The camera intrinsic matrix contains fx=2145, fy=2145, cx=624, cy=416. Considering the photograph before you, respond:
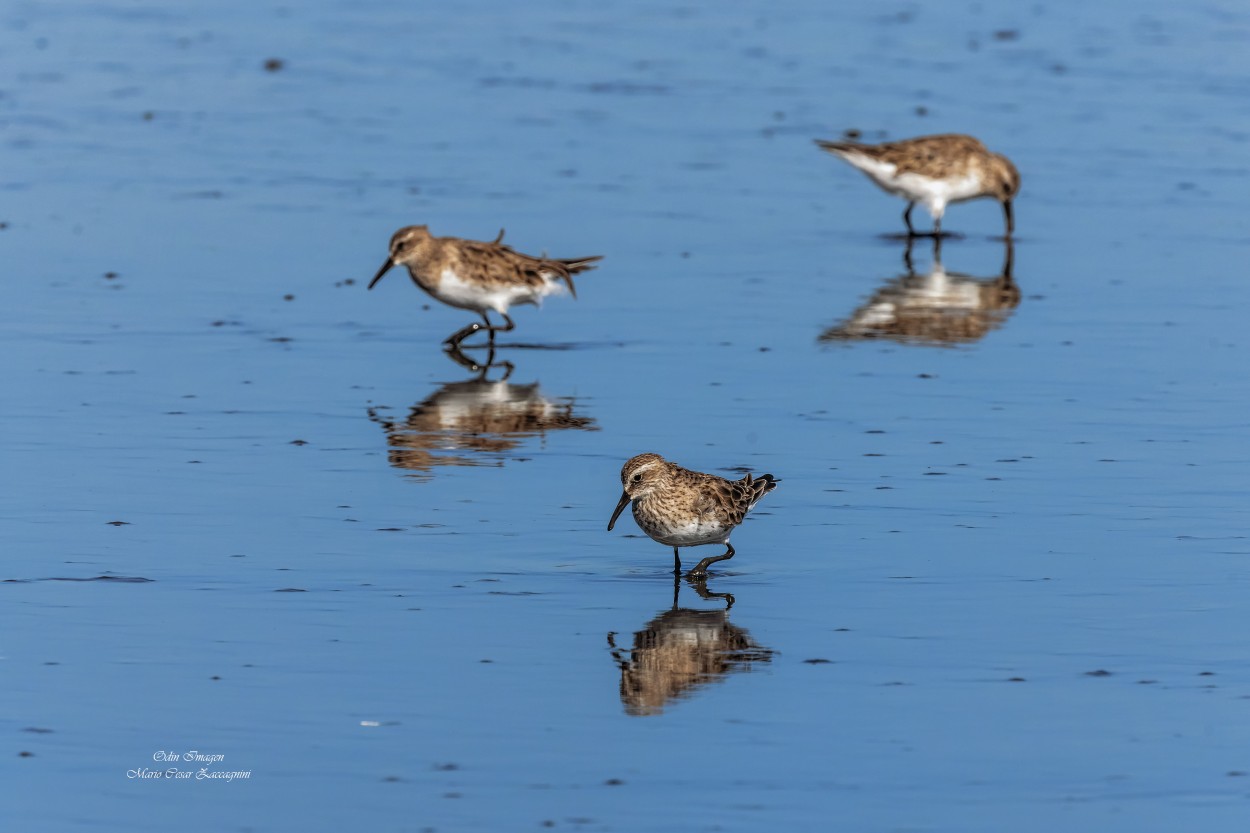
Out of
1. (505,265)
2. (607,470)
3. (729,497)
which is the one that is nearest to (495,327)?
(505,265)

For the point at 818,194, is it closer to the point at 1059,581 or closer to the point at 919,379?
the point at 919,379

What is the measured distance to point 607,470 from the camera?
44.2ft

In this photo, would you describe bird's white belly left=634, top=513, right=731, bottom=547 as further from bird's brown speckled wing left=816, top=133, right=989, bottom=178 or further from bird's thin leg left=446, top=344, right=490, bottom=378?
bird's brown speckled wing left=816, top=133, right=989, bottom=178

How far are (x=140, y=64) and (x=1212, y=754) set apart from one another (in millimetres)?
24867

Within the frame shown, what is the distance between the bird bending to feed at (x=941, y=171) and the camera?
23094 millimetres

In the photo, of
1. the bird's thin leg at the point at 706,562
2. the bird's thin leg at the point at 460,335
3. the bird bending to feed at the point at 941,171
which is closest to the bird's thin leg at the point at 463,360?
the bird's thin leg at the point at 460,335

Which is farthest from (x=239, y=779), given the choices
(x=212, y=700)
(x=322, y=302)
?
(x=322, y=302)

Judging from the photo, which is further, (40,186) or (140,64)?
(140,64)

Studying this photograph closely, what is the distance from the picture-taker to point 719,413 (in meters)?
14.9

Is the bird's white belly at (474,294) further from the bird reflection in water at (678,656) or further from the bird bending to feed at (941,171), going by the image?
the bird reflection in water at (678,656)

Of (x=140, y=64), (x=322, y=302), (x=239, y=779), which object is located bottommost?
(x=239, y=779)

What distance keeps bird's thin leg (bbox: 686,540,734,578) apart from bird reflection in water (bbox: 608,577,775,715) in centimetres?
61

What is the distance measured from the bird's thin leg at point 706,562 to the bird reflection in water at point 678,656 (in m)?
0.61

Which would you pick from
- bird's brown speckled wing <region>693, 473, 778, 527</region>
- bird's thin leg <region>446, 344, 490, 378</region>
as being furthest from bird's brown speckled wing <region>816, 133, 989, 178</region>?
bird's brown speckled wing <region>693, 473, 778, 527</region>
